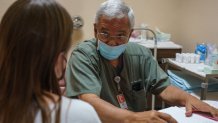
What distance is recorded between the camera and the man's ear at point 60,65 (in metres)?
0.76

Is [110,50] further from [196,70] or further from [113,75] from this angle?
[196,70]

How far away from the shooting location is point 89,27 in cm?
303

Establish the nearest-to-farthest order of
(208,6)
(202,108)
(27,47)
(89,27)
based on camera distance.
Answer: (27,47) → (202,108) → (208,6) → (89,27)

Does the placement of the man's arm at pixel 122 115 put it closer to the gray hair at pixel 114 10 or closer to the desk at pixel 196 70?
the gray hair at pixel 114 10

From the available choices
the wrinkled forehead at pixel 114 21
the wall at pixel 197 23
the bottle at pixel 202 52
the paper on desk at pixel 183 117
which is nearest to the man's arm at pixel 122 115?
the paper on desk at pixel 183 117

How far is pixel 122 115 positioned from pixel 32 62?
2.03 ft

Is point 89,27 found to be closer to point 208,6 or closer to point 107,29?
point 208,6

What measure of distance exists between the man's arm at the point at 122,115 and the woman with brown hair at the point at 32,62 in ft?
1.61

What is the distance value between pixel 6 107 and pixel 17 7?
0.83 feet

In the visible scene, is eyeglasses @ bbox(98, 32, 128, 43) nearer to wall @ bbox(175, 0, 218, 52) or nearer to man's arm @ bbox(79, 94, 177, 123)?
man's arm @ bbox(79, 94, 177, 123)

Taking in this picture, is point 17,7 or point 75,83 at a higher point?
point 17,7

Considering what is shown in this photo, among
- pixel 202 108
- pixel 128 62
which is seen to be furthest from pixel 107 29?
pixel 202 108

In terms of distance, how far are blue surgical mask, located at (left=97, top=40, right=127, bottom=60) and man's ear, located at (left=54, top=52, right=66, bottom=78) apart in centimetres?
75

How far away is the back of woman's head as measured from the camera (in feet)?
2.29
